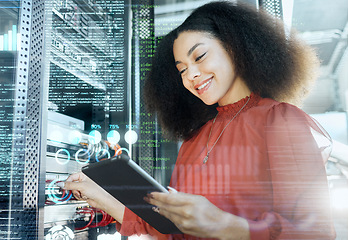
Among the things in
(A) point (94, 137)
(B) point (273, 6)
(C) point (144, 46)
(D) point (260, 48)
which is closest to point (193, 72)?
(D) point (260, 48)

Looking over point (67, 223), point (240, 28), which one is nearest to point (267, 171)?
point (240, 28)

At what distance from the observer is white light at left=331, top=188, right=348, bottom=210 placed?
0.79 meters

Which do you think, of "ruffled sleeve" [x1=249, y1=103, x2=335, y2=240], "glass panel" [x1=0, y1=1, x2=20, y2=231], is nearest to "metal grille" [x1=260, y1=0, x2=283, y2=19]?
"ruffled sleeve" [x1=249, y1=103, x2=335, y2=240]

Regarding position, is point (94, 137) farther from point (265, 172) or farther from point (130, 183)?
point (265, 172)

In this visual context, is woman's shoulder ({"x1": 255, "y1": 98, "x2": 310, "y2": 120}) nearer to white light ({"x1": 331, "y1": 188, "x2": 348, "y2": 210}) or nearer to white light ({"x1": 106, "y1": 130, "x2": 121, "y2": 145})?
white light ({"x1": 331, "y1": 188, "x2": 348, "y2": 210})

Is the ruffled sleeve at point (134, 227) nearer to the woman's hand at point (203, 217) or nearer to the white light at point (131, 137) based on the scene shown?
the woman's hand at point (203, 217)

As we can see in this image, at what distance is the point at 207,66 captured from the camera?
2.48ft

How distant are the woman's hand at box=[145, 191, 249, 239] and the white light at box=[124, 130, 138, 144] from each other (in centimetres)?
68

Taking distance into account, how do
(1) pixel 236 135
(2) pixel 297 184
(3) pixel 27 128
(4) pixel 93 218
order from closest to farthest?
(2) pixel 297 184
(1) pixel 236 135
(3) pixel 27 128
(4) pixel 93 218

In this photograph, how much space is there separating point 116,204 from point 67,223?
1.17ft

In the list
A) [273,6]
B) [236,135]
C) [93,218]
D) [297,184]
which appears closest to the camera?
[297,184]

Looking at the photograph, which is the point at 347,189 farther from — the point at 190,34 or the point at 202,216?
the point at 190,34

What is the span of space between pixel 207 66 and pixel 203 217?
37 centimetres

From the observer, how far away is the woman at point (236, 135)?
590mm
